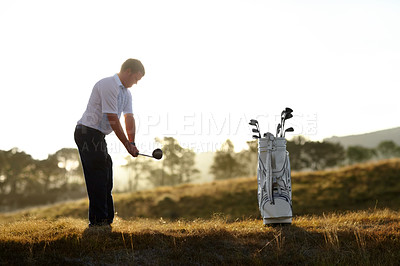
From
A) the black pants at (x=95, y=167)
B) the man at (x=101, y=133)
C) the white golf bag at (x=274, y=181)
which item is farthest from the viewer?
the white golf bag at (x=274, y=181)

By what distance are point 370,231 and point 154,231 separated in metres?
3.54

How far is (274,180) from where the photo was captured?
766cm

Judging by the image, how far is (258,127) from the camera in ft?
26.1

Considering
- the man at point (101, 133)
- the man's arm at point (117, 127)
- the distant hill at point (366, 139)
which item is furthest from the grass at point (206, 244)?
the distant hill at point (366, 139)

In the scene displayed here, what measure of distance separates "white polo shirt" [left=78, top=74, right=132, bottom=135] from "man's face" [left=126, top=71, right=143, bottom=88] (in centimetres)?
14

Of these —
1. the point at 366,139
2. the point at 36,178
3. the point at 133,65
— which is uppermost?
the point at 366,139

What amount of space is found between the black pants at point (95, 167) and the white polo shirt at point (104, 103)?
13 cm

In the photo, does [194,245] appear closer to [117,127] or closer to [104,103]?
[117,127]

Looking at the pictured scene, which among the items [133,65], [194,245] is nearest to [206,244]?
[194,245]

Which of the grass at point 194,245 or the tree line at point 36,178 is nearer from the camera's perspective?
the grass at point 194,245

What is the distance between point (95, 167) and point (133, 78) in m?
1.68

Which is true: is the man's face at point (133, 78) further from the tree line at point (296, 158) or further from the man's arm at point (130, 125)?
the tree line at point (296, 158)

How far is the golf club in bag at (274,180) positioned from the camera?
754cm

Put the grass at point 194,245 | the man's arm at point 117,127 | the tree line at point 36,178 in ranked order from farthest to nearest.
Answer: the tree line at point 36,178, the man's arm at point 117,127, the grass at point 194,245
